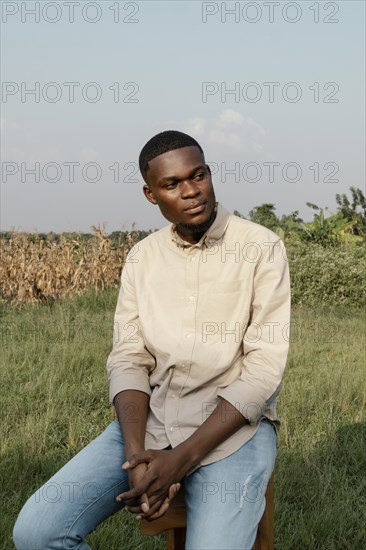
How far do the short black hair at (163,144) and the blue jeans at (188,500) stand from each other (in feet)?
3.25

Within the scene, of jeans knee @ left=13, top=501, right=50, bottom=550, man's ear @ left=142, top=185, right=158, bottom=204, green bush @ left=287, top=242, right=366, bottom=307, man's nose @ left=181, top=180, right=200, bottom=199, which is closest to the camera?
jeans knee @ left=13, top=501, right=50, bottom=550

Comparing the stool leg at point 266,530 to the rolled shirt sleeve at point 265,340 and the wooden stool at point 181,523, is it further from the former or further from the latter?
the rolled shirt sleeve at point 265,340

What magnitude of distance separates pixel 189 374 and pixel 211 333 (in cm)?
16

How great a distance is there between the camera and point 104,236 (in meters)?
12.6

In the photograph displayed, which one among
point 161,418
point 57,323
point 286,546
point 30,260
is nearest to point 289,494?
point 286,546

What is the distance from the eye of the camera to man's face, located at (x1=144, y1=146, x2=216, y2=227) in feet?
8.72

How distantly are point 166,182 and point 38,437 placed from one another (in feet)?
7.97

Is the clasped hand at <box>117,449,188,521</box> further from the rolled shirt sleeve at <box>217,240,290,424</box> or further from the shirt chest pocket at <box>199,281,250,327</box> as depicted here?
the shirt chest pocket at <box>199,281,250,327</box>

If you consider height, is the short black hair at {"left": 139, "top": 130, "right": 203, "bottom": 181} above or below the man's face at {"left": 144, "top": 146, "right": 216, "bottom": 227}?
above

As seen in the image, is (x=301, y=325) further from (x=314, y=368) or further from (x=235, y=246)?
(x=235, y=246)

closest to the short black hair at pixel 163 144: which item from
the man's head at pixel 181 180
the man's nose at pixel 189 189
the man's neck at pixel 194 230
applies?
the man's head at pixel 181 180

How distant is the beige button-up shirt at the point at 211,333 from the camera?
2570 mm

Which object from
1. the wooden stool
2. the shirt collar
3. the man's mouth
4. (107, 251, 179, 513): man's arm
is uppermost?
the man's mouth

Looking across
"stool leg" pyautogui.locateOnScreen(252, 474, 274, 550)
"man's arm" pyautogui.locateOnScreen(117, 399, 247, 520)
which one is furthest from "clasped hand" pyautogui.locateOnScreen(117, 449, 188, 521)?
"stool leg" pyautogui.locateOnScreen(252, 474, 274, 550)
